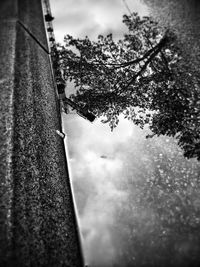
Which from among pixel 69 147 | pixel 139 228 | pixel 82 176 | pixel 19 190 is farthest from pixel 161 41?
pixel 19 190

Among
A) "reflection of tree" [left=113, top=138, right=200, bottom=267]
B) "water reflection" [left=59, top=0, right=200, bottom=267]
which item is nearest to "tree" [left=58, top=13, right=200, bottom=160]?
"water reflection" [left=59, top=0, right=200, bottom=267]

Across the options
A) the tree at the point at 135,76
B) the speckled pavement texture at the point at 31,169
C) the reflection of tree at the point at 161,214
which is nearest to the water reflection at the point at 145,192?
the reflection of tree at the point at 161,214

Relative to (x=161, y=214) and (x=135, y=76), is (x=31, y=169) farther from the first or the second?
(x=135, y=76)

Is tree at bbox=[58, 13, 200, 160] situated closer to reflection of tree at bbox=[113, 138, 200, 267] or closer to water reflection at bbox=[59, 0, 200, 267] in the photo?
water reflection at bbox=[59, 0, 200, 267]

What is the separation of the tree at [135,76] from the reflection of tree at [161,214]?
0.57m

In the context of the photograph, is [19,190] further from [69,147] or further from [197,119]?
[197,119]

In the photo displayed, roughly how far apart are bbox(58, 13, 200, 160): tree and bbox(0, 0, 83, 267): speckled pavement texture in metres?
0.78

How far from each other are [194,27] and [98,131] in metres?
2.64

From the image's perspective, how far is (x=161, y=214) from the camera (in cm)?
273

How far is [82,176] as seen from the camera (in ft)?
11.2

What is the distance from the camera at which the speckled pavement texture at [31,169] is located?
1.96 m

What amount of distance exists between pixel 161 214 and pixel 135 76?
2747mm

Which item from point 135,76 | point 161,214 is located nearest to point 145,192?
point 161,214

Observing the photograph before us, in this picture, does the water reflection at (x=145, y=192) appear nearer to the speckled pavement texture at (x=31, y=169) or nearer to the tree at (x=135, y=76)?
the tree at (x=135, y=76)
